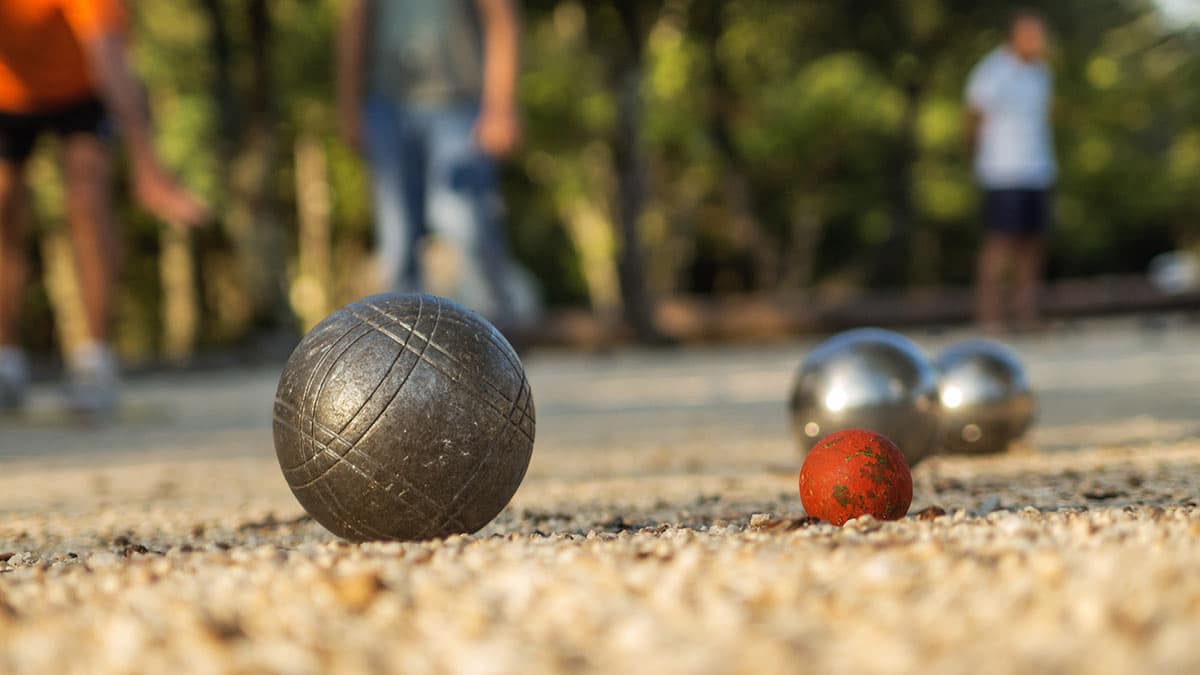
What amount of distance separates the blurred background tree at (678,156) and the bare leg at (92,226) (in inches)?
386

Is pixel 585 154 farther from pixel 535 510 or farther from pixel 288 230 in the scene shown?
pixel 535 510

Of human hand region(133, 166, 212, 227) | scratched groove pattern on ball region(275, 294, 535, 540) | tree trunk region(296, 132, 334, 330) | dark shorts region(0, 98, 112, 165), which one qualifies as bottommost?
tree trunk region(296, 132, 334, 330)

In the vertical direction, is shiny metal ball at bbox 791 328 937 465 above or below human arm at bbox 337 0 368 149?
below

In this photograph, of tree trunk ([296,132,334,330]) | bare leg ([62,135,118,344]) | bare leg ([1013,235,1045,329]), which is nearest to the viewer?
bare leg ([62,135,118,344])

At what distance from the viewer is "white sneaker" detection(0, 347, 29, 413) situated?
822cm

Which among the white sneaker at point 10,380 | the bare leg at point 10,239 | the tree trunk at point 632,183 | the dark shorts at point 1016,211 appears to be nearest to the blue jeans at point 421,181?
the bare leg at point 10,239

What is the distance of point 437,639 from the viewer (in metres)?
1.94

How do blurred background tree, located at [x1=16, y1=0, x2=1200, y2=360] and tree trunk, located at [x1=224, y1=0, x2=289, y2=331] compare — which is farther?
blurred background tree, located at [x1=16, y1=0, x2=1200, y2=360]

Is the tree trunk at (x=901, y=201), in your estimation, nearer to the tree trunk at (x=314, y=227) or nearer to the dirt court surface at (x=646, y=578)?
the tree trunk at (x=314, y=227)

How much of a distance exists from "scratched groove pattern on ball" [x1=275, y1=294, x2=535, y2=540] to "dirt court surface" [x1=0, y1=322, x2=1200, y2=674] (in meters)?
0.14

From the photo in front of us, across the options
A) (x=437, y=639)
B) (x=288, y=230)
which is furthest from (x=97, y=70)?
(x=288, y=230)

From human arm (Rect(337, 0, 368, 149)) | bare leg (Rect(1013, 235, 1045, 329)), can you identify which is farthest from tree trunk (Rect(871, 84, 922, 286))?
human arm (Rect(337, 0, 368, 149))

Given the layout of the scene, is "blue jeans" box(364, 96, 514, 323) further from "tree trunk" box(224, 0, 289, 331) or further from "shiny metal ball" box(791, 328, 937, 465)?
"tree trunk" box(224, 0, 289, 331)

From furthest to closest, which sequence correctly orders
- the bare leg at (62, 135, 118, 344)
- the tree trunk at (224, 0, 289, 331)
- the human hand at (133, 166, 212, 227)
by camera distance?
the tree trunk at (224, 0, 289, 331)
the bare leg at (62, 135, 118, 344)
the human hand at (133, 166, 212, 227)
